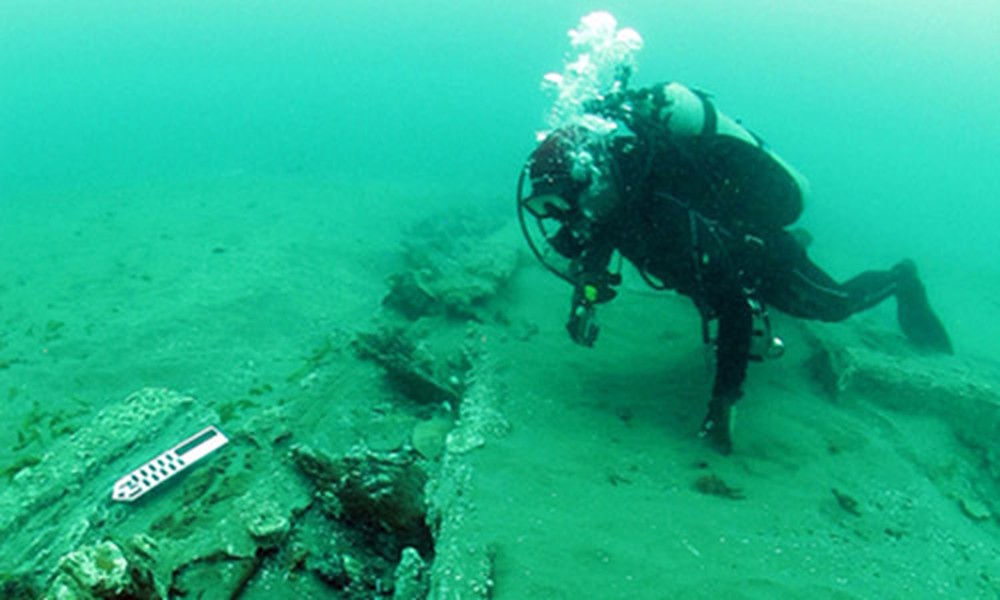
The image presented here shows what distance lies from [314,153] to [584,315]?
2705 centimetres

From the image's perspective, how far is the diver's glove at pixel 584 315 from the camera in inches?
149

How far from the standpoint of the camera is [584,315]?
382 centimetres

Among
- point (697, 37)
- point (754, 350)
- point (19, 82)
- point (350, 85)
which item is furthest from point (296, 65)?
point (754, 350)

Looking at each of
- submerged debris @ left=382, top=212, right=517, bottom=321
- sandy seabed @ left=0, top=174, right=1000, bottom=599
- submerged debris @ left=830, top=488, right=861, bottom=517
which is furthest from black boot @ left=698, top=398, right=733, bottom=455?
submerged debris @ left=382, top=212, right=517, bottom=321

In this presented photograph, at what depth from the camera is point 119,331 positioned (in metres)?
6.56

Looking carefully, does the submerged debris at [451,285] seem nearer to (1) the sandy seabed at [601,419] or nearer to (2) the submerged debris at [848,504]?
(1) the sandy seabed at [601,419]

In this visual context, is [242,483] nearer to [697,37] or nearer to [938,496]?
[938,496]

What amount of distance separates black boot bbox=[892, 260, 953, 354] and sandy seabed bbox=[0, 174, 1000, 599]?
0.81 ft

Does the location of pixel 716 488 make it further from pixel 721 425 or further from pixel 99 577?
pixel 99 577

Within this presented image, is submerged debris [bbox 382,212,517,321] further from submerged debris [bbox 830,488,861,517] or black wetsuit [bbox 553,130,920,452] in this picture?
submerged debris [bbox 830,488,861,517]

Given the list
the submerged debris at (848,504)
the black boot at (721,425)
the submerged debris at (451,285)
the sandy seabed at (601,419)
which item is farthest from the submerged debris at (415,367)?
the submerged debris at (848,504)

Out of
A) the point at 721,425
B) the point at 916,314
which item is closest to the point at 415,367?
the point at 721,425

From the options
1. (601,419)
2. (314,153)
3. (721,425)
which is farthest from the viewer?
(314,153)

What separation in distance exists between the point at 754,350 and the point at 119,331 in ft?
22.9
